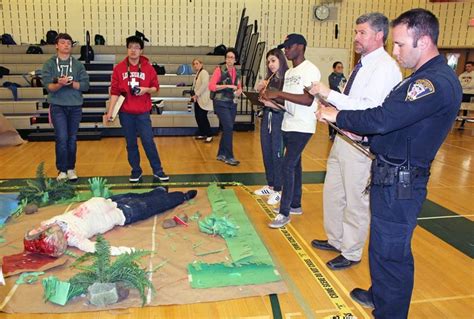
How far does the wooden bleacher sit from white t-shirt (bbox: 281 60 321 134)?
5799 mm

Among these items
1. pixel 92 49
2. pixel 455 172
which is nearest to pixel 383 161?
pixel 455 172

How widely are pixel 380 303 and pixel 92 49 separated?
37.1 ft

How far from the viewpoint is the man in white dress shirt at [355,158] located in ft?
8.28

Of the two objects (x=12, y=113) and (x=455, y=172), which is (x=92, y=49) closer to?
(x=12, y=113)

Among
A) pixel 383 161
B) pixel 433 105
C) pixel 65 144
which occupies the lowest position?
pixel 65 144

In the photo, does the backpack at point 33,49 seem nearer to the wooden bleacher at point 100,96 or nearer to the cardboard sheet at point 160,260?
the wooden bleacher at point 100,96

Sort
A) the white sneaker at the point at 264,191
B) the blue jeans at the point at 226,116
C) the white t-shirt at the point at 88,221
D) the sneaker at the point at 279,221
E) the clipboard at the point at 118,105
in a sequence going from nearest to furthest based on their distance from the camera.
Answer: the white t-shirt at the point at 88,221
the sneaker at the point at 279,221
the white sneaker at the point at 264,191
the clipboard at the point at 118,105
the blue jeans at the point at 226,116

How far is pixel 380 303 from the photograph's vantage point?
2150 mm

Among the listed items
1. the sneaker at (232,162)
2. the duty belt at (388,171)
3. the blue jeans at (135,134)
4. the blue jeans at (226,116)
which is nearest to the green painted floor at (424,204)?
the blue jeans at (135,134)

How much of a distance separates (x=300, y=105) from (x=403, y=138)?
1.62m

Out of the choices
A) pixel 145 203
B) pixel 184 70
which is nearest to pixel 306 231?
pixel 145 203

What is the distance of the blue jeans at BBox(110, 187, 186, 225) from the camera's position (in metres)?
3.51

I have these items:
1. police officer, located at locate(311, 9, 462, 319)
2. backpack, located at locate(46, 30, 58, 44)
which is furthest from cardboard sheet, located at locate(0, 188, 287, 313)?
backpack, located at locate(46, 30, 58, 44)

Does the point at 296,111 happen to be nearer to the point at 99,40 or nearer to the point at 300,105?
the point at 300,105
